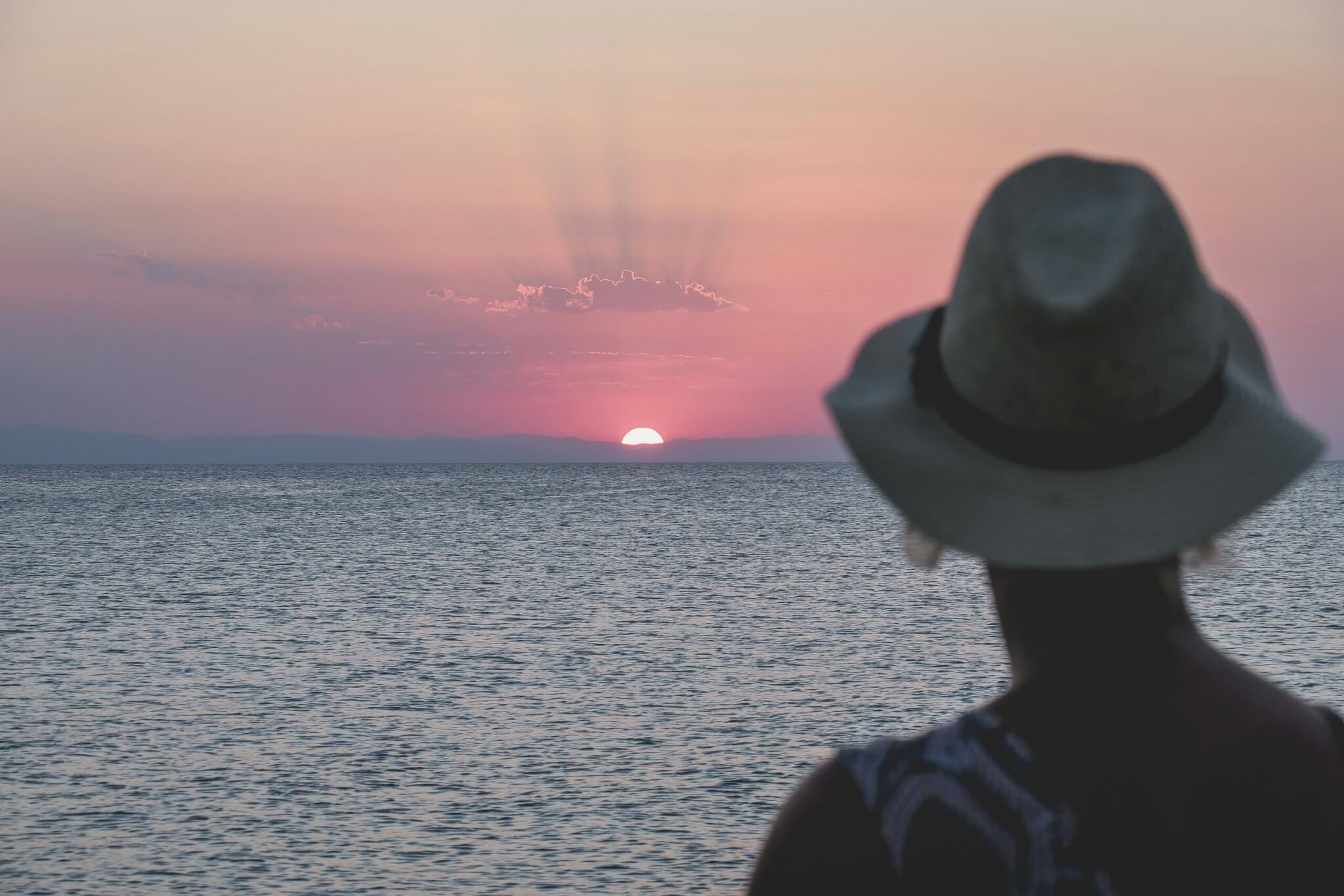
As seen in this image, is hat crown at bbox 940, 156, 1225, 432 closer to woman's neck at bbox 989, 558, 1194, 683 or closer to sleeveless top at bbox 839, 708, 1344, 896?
woman's neck at bbox 989, 558, 1194, 683

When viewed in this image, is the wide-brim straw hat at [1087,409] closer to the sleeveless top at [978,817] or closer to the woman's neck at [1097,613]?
the woman's neck at [1097,613]

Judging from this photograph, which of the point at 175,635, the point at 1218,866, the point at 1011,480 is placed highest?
the point at 1011,480

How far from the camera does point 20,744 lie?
2839 cm

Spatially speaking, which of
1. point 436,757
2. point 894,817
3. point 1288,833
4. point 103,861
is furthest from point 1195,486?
point 436,757

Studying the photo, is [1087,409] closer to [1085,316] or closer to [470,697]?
[1085,316]

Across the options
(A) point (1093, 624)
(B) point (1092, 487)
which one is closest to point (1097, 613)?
(A) point (1093, 624)

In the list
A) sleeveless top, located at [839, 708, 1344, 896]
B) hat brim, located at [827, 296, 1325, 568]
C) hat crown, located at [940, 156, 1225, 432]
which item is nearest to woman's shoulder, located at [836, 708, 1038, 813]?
sleeveless top, located at [839, 708, 1344, 896]

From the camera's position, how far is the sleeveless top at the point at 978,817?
60.4 inches

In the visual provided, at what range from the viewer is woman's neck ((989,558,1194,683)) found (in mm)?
1618

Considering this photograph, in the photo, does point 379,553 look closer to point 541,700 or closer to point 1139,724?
point 541,700

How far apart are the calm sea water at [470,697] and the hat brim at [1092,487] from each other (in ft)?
0.78

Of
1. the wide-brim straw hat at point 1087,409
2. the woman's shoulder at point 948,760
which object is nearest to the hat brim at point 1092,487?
the wide-brim straw hat at point 1087,409

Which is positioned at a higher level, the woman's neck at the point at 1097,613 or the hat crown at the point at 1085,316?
the hat crown at the point at 1085,316

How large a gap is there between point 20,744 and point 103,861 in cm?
1040
